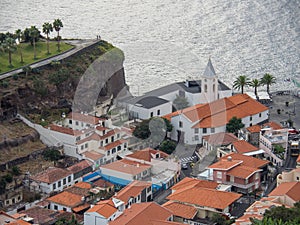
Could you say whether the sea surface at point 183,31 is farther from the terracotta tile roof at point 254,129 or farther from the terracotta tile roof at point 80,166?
the terracotta tile roof at point 80,166

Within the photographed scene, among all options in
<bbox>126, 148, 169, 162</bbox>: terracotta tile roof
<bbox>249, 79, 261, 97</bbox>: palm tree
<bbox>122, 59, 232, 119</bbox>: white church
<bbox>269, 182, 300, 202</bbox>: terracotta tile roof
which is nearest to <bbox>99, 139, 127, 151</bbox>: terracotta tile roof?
<bbox>126, 148, 169, 162</bbox>: terracotta tile roof

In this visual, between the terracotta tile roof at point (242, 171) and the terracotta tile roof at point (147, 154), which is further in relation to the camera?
the terracotta tile roof at point (147, 154)

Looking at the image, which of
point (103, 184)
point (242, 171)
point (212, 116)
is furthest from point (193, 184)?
point (212, 116)

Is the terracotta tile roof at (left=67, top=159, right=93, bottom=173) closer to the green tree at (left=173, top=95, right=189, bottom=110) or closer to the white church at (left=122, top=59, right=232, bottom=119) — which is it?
the white church at (left=122, top=59, right=232, bottom=119)

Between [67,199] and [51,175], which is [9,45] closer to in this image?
[51,175]

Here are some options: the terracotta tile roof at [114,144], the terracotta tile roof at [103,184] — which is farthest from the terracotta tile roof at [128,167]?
the terracotta tile roof at [114,144]

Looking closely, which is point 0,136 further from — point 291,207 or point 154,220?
point 291,207

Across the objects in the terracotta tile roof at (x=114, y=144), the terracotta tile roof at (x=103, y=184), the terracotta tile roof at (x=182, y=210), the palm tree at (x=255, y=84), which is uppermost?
the palm tree at (x=255, y=84)
